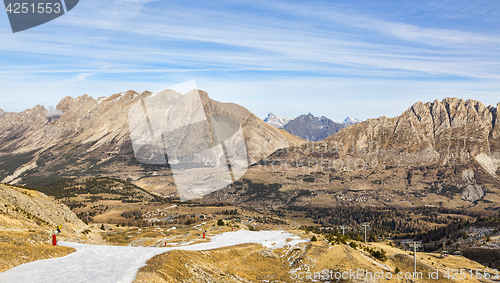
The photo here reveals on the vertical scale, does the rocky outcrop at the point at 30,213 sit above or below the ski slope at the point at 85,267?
below

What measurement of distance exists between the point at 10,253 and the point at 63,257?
460cm

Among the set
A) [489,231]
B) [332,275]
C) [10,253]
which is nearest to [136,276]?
[10,253]

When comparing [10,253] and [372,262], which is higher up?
[10,253]

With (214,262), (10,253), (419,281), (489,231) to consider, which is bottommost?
(489,231)

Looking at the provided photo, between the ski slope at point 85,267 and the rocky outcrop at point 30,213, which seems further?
the rocky outcrop at point 30,213

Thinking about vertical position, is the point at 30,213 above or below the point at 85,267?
below

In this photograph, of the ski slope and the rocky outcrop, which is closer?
the ski slope

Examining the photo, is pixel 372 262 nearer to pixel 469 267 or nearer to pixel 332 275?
pixel 332 275

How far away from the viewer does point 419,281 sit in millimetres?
56469

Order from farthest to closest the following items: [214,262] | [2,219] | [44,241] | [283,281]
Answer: [2,219] < [283,281] < [214,262] < [44,241]

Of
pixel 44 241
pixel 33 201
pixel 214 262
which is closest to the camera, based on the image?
pixel 44 241

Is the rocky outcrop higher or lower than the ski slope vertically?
lower

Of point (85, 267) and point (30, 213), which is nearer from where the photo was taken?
point (85, 267)

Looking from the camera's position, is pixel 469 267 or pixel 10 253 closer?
pixel 10 253
